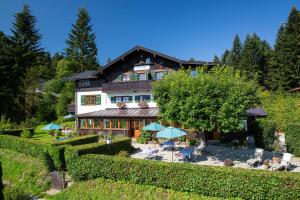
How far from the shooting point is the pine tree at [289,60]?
47625mm

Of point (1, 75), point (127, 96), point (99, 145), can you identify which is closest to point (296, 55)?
point (127, 96)

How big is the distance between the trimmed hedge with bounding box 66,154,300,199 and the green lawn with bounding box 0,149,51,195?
3094 millimetres

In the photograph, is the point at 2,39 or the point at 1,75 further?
the point at 2,39

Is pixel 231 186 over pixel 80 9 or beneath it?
beneath

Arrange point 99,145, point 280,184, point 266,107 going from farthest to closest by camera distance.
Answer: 1. point 266,107
2. point 99,145
3. point 280,184

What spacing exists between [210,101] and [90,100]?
901 inches

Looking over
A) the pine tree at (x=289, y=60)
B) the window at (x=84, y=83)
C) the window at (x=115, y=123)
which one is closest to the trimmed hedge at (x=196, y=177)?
the window at (x=115, y=123)

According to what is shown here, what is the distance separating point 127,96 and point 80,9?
39.3 metres

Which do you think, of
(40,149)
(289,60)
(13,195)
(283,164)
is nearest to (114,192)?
(13,195)

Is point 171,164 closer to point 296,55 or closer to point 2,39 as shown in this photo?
point 296,55

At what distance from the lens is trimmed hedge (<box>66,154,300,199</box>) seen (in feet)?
34.9

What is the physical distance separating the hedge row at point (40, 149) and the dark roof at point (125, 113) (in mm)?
11149

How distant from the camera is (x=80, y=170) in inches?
623

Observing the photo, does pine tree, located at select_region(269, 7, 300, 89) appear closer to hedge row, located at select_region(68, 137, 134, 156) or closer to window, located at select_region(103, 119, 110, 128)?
window, located at select_region(103, 119, 110, 128)
